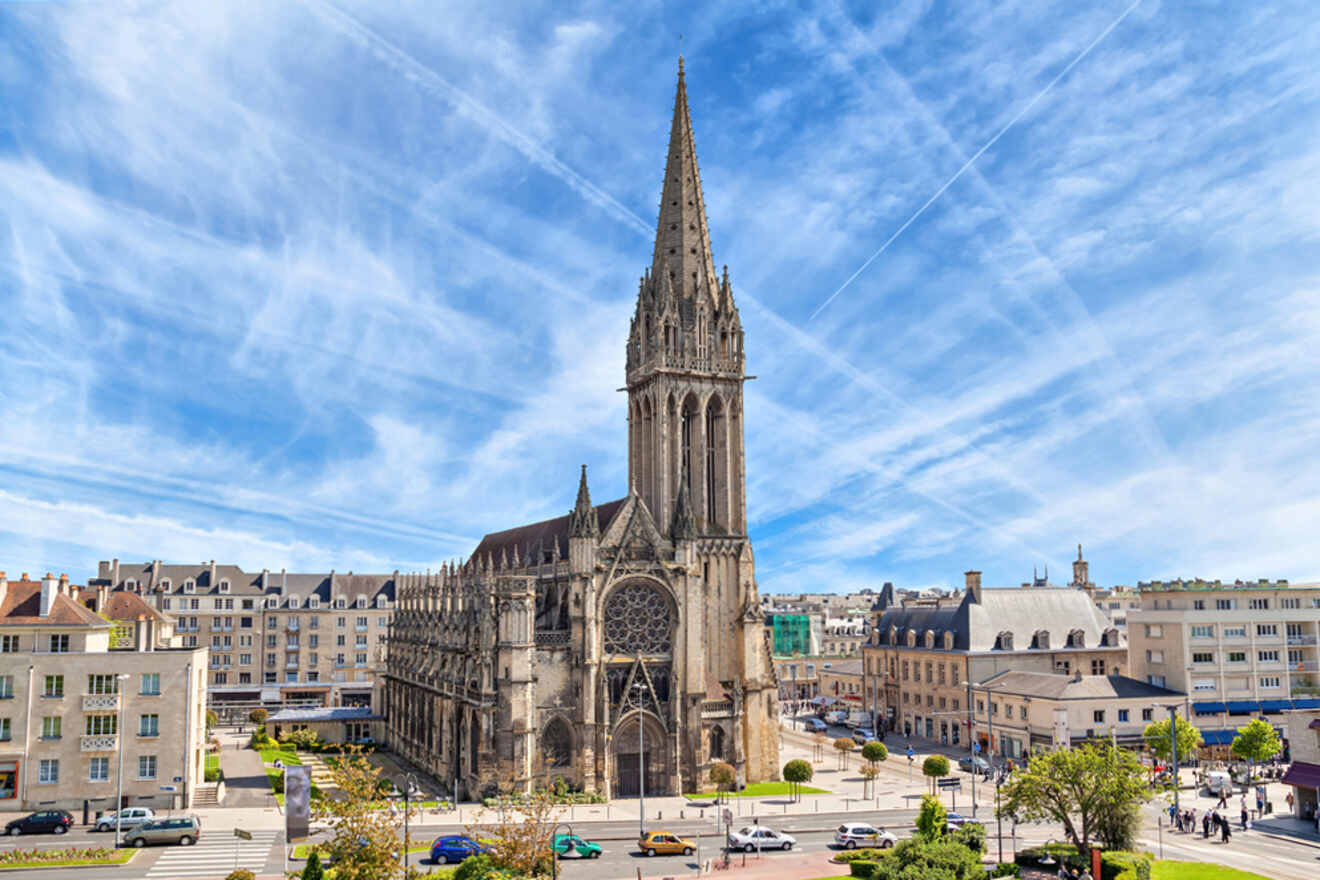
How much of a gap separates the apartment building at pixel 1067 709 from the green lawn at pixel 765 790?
48.6 ft

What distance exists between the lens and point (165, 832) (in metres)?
51.1

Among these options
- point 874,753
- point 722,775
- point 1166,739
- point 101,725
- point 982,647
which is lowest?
point 722,775

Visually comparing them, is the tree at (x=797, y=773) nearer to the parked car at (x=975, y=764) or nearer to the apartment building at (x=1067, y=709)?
the parked car at (x=975, y=764)

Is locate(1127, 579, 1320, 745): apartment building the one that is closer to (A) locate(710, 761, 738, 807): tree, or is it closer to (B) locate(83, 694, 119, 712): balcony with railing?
(A) locate(710, 761, 738, 807): tree

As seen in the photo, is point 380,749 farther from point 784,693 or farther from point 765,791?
point 784,693

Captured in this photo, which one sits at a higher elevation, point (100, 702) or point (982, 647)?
point (982, 647)

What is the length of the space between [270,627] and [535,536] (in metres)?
50.5

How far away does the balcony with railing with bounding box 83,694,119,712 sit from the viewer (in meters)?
59.6

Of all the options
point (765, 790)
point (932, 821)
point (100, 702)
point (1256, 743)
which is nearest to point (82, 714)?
point (100, 702)

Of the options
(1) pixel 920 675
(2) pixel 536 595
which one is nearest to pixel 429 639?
(2) pixel 536 595

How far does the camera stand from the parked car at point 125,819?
52.2m

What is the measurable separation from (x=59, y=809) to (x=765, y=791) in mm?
39858

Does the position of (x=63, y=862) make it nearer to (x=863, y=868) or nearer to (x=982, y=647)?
(x=863, y=868)

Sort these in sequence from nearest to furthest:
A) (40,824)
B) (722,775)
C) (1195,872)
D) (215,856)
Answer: (1195,872) → (215,856) → (40,824) → (722,775)
